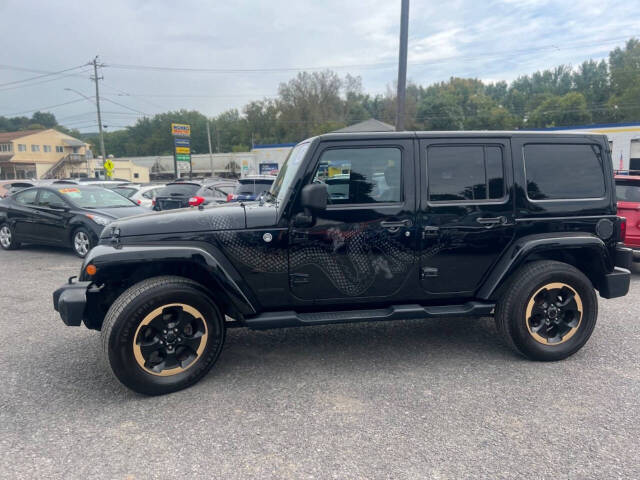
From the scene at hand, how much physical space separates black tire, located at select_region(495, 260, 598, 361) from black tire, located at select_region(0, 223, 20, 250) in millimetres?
10406

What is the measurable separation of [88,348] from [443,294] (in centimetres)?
337

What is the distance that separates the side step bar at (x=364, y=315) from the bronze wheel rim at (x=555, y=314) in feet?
1.32

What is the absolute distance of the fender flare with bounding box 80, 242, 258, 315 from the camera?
3293mm

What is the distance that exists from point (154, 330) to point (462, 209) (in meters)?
2.65

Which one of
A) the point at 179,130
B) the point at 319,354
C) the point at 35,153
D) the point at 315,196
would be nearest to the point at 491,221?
the point at 315,196

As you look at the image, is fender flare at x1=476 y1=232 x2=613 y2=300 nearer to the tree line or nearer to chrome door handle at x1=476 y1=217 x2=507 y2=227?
chrome door handle at x1=476 y1=217 x2=507 y2=227

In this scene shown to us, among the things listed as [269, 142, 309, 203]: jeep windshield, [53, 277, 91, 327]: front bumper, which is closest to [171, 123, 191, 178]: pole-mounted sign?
[269, 142, 309, 203]: jeep windshield

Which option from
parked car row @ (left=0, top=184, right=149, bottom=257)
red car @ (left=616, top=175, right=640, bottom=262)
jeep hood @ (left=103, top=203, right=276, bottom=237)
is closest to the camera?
jeep hood @ (left=103, top=203, right=276, bottom=237)

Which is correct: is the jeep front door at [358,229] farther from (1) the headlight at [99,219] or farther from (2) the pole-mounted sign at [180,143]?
(2) the pole-mounted sign at [180,143]

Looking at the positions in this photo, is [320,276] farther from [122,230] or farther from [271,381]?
[122,230]

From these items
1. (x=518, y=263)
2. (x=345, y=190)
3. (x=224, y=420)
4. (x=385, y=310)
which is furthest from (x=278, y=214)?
(x=518, y=263)

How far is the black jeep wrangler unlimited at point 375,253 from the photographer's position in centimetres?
335

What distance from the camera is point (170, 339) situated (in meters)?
3.37

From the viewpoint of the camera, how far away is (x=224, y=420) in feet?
9.80
